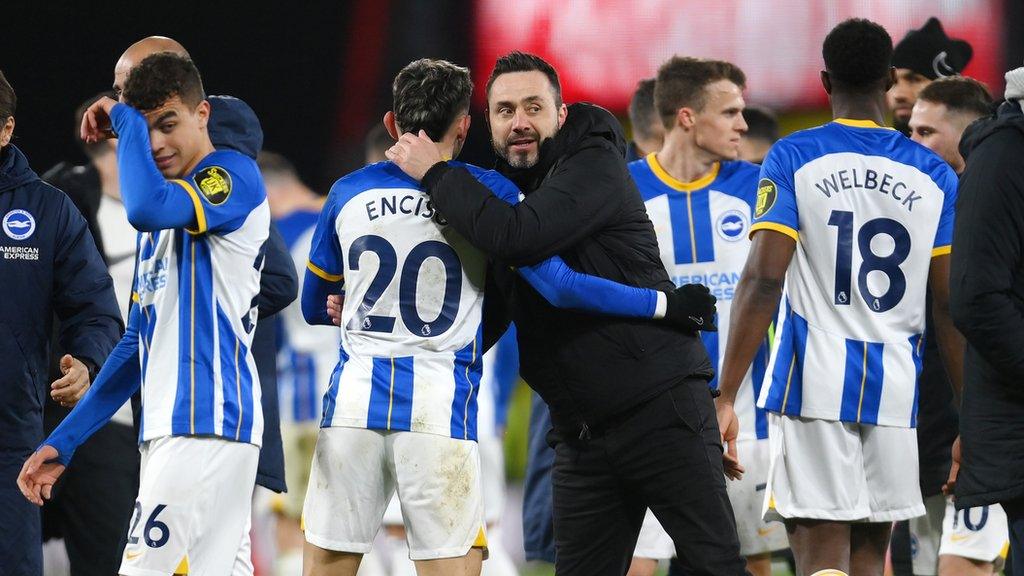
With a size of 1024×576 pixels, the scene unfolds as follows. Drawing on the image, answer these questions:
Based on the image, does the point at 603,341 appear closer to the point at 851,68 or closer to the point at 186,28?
the point at 851,68

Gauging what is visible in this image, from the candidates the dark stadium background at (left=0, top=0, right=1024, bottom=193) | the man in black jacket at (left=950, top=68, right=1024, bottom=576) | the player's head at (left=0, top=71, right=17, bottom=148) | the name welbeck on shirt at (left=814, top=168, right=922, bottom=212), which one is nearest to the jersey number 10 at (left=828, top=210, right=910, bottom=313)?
the name welbeck on shirt at (left=814, top=168, right=922, bottom=212)

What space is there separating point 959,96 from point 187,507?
3395mm

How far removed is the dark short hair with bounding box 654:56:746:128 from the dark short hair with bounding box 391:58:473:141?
1.93 metres

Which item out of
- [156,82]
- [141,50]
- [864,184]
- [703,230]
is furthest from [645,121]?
[156,82]

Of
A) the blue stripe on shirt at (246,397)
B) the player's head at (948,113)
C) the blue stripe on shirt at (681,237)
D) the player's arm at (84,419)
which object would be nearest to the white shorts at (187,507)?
the blue stripe on shirt at (246,397)

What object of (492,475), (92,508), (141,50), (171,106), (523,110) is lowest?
(492,475)

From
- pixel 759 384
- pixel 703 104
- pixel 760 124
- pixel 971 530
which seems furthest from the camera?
pixel 760 124

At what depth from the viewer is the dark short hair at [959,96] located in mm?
5094

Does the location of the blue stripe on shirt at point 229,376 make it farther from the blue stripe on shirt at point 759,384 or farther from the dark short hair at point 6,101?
the blue stripe on shirt at point 759,384

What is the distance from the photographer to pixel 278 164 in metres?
6.98

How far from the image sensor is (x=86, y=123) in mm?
3449

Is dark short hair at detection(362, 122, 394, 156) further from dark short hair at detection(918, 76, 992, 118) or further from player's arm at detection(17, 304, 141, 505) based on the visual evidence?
player's arm at detection(17, 304, 141, 505)

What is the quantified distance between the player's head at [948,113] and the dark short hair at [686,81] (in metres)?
0.76

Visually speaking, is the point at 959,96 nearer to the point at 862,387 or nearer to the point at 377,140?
the point at 862,387
